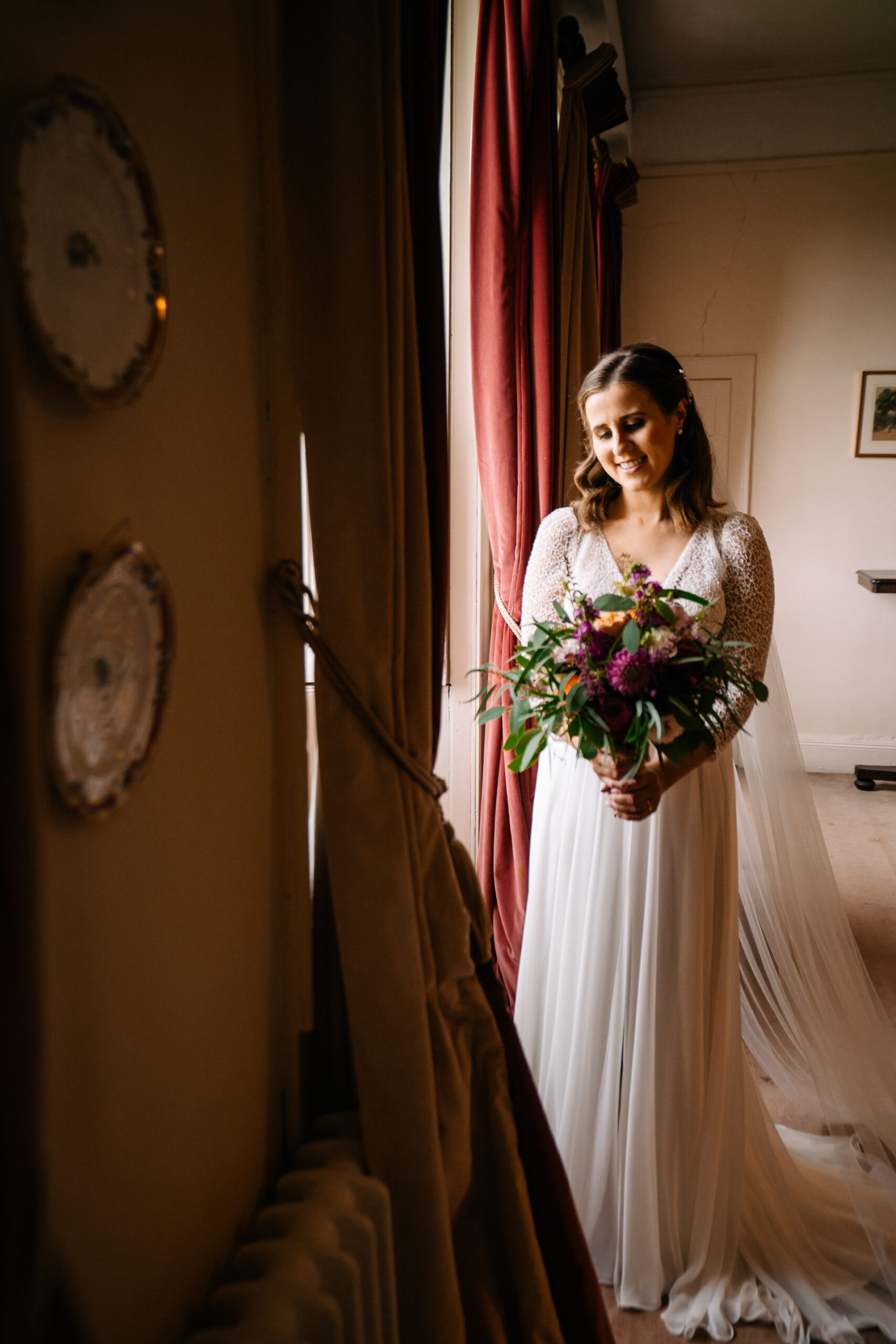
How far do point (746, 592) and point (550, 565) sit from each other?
0.42 metres

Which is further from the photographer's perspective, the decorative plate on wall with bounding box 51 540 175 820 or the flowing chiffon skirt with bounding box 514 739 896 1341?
the flowing chiffon skirt with bounding box 514 739 896 1341

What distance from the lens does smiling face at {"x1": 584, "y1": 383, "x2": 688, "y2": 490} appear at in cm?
178

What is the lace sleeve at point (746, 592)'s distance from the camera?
1780 millimetres

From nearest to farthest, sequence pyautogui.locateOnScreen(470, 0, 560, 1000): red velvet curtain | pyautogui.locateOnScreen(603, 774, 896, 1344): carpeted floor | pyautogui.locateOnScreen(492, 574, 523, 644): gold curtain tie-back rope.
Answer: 1. pyautogui.locateOnScreen(603, 774, 896, 1344): carpeted floor
2. pyautogui.locateOnScreen(470, 0, 560, 1000): red velvet curtain
3. pyautogui.locateOnScreen(492, 574, 523, 644): gold curtain tie-back rope

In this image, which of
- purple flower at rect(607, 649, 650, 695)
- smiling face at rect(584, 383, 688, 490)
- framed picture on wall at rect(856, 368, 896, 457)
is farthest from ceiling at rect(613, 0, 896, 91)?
purple flower at rect(607, 649, 650, 695)

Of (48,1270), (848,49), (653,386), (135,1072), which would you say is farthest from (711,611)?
(848,49)

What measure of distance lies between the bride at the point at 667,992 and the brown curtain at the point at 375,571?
644 millimetres

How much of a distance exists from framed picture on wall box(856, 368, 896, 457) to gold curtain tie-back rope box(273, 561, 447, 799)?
5.07 meters

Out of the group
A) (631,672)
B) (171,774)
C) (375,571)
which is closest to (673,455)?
(631,672)

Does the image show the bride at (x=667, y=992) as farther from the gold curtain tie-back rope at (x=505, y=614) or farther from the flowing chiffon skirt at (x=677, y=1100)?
the gold curtain tie-back rope at (x=505, y=614)

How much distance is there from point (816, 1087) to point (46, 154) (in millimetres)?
2435

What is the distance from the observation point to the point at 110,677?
0.69m

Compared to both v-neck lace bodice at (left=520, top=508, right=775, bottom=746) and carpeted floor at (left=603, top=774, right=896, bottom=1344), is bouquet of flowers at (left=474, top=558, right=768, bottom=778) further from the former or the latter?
carpeted floor at (left=603, top=774, right=896, bottom=1344)

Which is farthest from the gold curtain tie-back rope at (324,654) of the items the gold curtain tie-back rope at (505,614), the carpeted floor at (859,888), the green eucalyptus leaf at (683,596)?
the gold curtain tie-back rope at (505,614)
